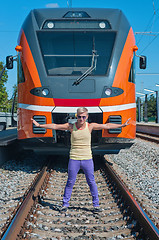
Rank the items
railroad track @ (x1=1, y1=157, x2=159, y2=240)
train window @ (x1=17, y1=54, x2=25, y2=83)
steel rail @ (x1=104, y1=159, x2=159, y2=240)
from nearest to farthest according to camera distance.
→ 1. steel rail @ (x1=104, y1=159, x2=159, y2=240)
2. railroad track @ (x1=1, y1=157, x2=159, y2=240)
3. train window @ (x1=17, y1=54, x2=25, y2=83)

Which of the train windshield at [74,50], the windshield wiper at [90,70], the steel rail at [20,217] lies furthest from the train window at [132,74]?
the steel rail at [20,217]

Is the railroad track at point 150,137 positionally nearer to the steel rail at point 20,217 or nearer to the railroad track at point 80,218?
the railroad track at point 80,218

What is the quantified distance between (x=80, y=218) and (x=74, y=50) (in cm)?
400

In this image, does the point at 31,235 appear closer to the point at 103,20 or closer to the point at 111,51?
the point at 111,51

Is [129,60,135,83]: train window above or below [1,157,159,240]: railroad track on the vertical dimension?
above

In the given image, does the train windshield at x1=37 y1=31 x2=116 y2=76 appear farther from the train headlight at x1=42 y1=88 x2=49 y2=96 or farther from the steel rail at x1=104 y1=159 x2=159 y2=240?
the steel rail at x1=104 y1=159 x2=159 y2=240

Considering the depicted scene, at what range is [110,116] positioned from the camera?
6.44 meters

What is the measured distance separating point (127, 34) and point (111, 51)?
0.63 m

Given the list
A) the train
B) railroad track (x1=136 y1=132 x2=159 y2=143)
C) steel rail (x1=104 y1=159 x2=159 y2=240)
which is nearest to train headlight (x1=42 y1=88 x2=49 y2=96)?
the train

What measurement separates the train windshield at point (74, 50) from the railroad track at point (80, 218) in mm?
2539

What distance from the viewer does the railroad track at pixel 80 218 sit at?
3625 mm

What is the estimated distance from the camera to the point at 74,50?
7.03 m

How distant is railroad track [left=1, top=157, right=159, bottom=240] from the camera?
3.62 metres

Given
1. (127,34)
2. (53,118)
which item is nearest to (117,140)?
(53,118)
